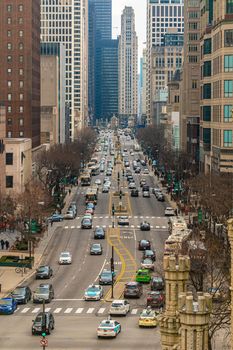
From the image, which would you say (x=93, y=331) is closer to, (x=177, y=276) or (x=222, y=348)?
(x=222, y=348)

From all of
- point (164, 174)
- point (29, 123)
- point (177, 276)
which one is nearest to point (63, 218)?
point (29, 123)

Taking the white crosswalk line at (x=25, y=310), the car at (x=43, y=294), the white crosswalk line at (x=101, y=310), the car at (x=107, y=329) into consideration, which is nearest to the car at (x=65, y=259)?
the car at (x=43, y=294)

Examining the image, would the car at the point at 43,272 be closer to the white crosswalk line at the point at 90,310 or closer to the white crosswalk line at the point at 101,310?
the white crosswalk line at the point at 90,310

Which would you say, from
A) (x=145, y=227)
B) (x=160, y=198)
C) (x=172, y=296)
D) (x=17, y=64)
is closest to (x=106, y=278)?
(x=145, y=227)

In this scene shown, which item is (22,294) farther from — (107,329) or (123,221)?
(123,221)

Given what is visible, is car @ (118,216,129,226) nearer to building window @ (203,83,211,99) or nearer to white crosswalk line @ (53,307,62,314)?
building window @ (203,83,211,99)

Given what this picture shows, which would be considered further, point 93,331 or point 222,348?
point 93,331
